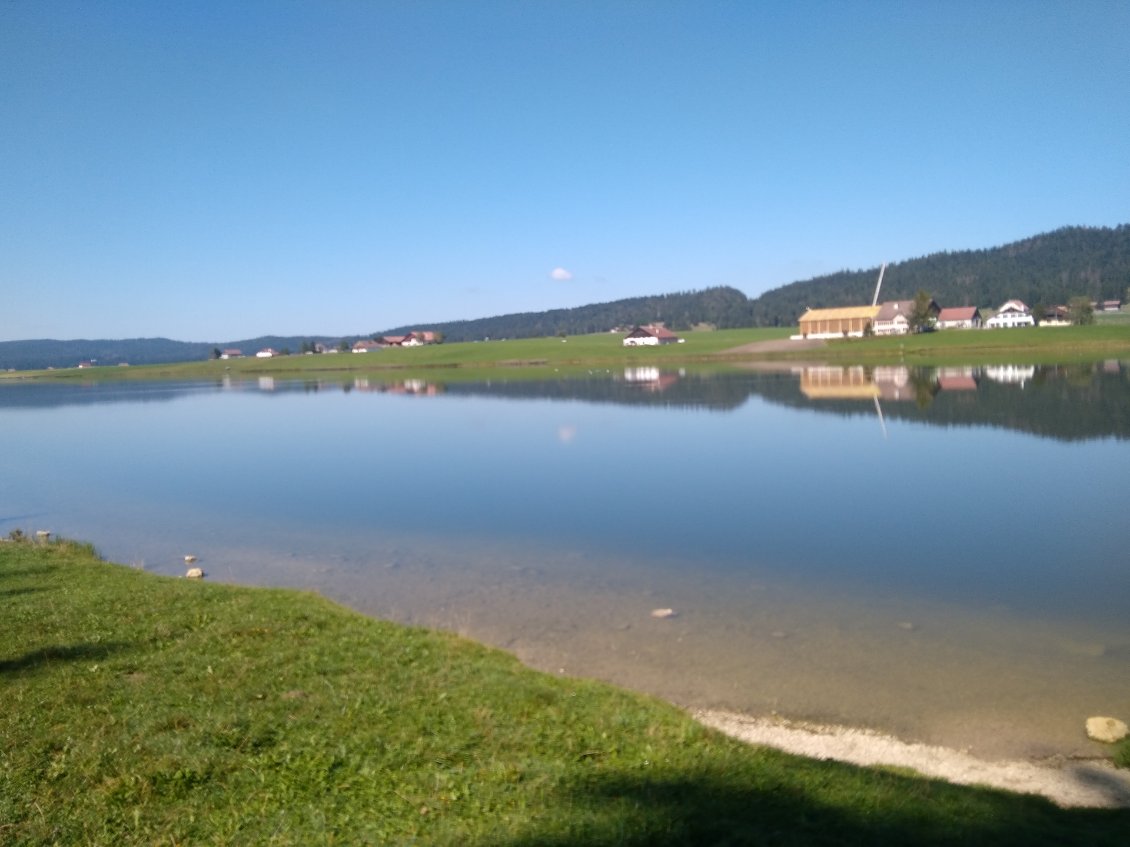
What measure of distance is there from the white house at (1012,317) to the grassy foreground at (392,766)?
130287 millimetres

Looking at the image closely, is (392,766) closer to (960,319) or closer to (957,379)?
(957,379)

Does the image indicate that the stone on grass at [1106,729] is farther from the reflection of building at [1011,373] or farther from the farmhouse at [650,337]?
the farmhouse at [650,337]

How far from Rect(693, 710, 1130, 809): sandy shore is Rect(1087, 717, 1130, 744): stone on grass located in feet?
1.58

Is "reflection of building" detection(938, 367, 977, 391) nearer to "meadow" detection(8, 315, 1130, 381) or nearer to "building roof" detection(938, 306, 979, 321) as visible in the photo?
"meadow" detection(8, 315, 1130, 381)

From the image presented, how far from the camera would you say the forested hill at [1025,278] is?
155 meters

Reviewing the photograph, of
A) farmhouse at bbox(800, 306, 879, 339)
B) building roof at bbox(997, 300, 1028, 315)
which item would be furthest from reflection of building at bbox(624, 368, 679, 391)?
building roof at bbox(997, 300, 1028, 315)

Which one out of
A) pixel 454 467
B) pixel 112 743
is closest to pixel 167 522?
pixel 454 467

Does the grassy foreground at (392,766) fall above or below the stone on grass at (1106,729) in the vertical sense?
above

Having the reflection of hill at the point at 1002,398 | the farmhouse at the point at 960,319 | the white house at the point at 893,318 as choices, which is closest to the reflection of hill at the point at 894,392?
the reflection of hill at the point at 1002,398

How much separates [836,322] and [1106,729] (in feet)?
384

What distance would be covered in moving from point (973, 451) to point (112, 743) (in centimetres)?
2380

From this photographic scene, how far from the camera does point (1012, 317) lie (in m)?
127

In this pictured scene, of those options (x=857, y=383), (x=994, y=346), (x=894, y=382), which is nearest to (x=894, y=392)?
(x=894, y=382)

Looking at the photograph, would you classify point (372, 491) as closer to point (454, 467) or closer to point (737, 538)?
point (454, 467)
